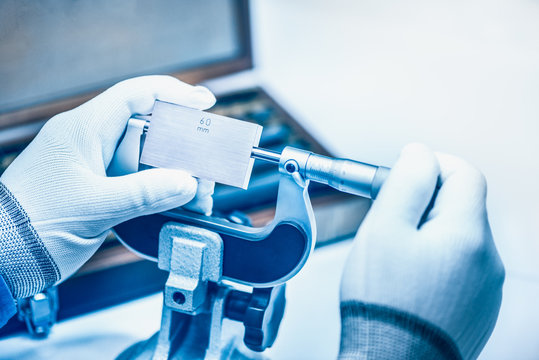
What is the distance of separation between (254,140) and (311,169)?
70 millimetres

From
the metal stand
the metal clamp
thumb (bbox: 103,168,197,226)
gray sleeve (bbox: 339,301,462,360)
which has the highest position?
thumb (bbox: 103,168,197,226)

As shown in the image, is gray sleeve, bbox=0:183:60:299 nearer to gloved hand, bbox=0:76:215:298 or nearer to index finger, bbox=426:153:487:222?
gloved hand, bbox=0:76:215:298

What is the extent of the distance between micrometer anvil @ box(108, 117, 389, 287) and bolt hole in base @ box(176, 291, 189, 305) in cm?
6

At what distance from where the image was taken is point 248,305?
59 centimetres

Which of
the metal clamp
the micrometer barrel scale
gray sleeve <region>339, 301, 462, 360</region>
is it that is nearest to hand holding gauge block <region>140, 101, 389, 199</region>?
the micrometer barrel scale

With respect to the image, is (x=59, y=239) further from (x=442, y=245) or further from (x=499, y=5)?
(x=499, y=5)

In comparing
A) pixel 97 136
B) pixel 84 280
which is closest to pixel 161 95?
pixel 97 136

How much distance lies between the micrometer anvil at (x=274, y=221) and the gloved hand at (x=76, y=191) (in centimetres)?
3

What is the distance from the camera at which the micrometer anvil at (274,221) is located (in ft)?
1.70

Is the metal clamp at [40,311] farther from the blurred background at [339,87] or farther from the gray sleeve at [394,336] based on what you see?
the gray sleeve at [394,336]

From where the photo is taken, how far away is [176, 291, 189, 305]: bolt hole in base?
57cm

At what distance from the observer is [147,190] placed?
56 centimetres

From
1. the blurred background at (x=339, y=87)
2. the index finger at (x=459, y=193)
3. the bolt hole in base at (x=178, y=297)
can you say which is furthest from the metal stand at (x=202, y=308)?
the index finger at (x=459, y=193)

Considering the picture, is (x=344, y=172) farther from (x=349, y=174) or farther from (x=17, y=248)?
(x=17, y=248)
